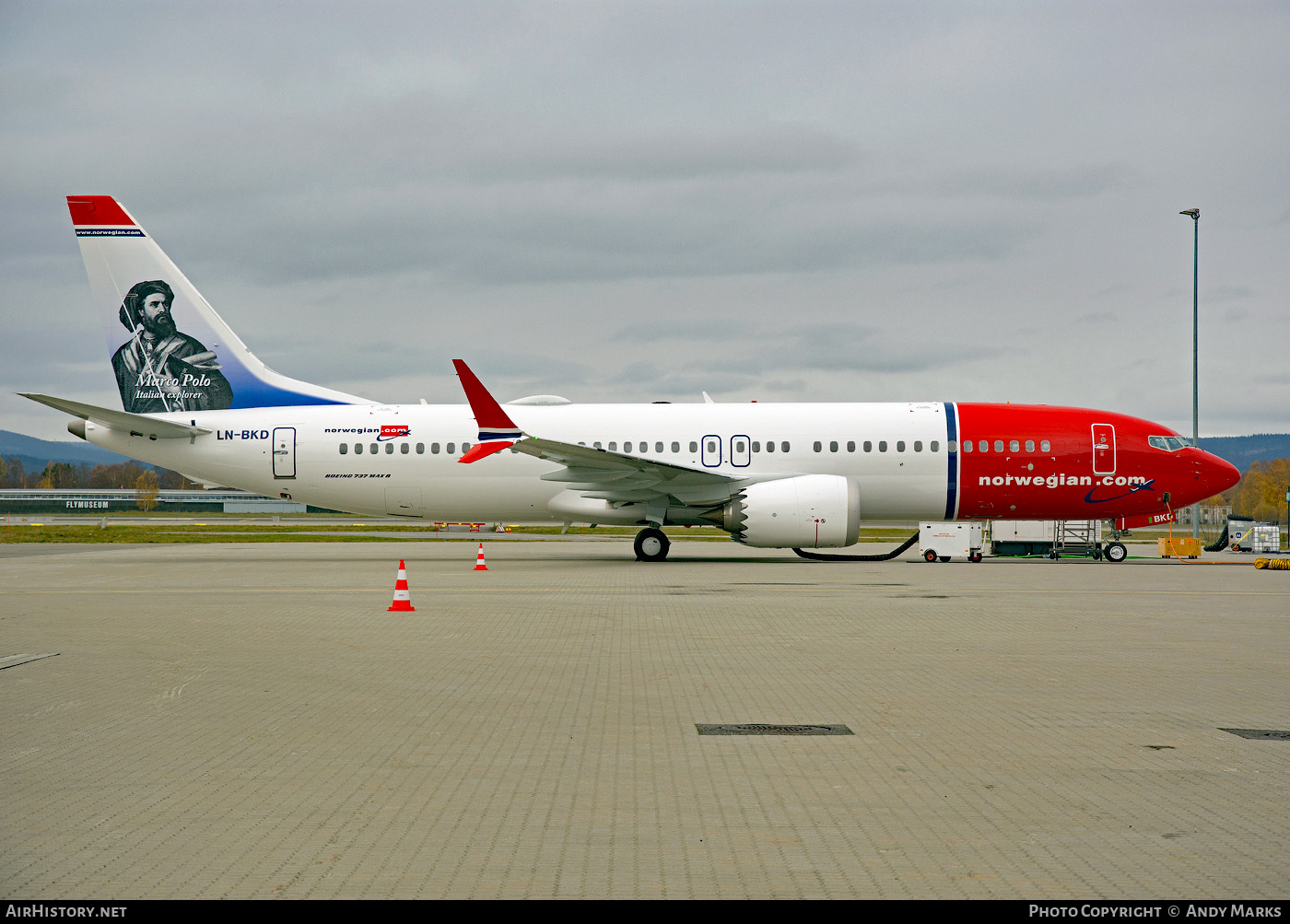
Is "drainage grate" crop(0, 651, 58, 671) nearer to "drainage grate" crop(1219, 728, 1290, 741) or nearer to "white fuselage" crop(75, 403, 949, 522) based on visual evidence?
"drainage grate" crop(1219, 728, 1290, 741)

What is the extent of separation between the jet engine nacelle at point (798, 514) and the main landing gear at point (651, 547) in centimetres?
221

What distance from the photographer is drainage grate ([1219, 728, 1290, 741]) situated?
7.04 m

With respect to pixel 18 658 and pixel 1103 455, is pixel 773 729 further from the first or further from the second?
pixel 1103 455

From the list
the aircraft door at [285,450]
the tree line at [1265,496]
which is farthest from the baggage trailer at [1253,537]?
the tree line at [1265,496]

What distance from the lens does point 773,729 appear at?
727 centimetres

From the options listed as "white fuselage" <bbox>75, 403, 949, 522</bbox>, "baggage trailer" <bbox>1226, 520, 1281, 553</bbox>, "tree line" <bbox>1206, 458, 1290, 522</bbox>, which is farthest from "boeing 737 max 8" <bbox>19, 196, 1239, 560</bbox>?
"tree line" <bbox>1206, 458, 1290, 522</bbox>

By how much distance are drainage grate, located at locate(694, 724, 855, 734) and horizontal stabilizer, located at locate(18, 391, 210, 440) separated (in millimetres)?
21346

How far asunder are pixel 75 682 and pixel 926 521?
69.1ft

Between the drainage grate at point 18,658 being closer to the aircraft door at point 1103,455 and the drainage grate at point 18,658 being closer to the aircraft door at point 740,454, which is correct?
the aircraft door at point 740,454

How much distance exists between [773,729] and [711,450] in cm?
1843

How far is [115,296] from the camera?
87.9 feet

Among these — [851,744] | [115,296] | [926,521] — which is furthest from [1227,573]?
[115,296]

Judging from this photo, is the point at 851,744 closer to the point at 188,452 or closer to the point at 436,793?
the point at 436,793

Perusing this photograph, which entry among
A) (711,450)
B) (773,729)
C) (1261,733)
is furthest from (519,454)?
(1261,733)
